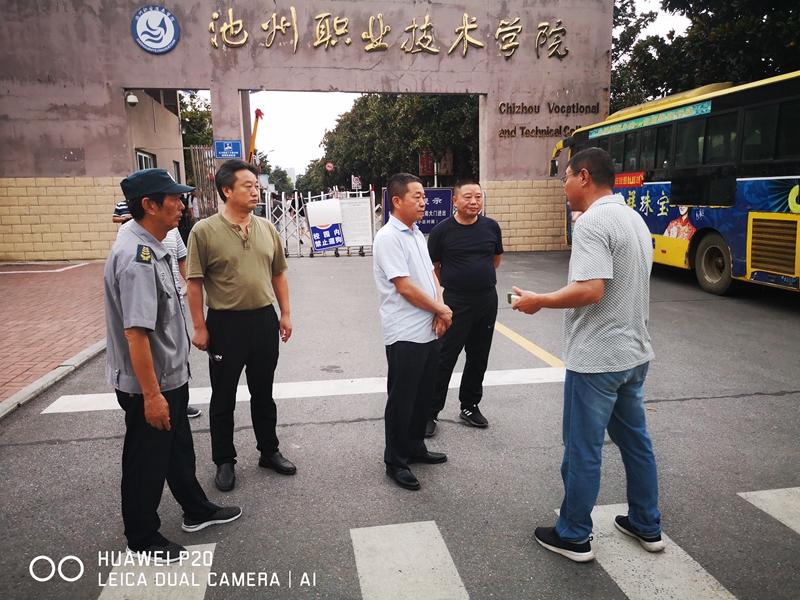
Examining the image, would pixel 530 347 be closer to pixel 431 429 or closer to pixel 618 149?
pixel 431 429

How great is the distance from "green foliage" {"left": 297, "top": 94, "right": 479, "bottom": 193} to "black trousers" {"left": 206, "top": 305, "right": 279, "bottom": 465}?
70.7 feet

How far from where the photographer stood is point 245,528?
310cm

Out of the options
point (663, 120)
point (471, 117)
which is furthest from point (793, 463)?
point (471, 117)

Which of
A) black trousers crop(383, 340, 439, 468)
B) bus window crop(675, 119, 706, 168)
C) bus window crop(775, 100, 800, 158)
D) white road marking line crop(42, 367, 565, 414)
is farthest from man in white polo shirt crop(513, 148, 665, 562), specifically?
bus window crop(675, 119, 706, 168)

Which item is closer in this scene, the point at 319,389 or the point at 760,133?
the point at 319,389

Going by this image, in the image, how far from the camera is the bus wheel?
9656 mm

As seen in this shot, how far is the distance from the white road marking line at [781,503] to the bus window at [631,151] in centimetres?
951

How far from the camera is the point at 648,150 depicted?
37.0ft

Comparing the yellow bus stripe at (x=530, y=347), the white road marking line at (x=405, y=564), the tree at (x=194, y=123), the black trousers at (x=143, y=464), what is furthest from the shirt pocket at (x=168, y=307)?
the tree at (x=194, y=123)

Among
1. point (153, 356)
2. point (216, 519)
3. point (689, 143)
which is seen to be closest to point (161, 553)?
point (216, 519)

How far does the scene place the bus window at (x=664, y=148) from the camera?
35.0 ft

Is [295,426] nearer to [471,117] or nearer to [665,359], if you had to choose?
[665,359]

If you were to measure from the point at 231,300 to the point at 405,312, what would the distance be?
103cm

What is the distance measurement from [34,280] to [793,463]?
1263 cm
